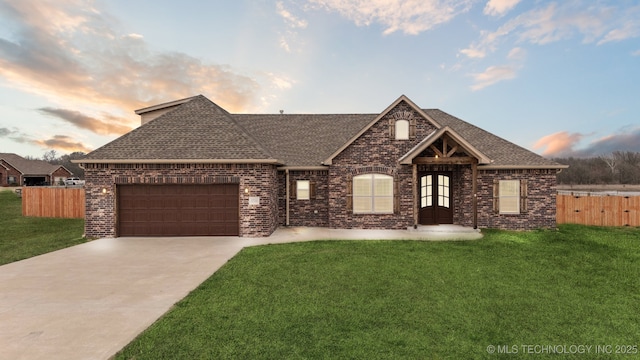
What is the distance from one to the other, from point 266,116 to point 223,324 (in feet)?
50.9

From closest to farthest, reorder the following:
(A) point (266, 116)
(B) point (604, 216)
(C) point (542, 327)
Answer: (C) point (542, 327)
(B) point (604, 216)
(A) point (266, 116)

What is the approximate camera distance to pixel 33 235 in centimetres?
1359

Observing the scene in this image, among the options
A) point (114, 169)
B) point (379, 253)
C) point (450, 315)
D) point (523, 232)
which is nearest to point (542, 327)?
point (450, 315)

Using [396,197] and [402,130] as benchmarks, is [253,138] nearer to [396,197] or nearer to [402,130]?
[402,130]

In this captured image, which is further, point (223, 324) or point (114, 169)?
point (114, 169)

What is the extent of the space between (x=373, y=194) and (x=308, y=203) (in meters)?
3.38

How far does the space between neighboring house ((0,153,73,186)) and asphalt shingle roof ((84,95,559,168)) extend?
62.4 metres

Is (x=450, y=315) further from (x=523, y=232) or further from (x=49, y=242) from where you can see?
(x=49, y=242)

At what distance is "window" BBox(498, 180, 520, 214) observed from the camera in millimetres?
14039

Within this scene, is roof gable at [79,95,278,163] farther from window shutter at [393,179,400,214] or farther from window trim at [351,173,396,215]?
window shutter at [393,179,400,214]

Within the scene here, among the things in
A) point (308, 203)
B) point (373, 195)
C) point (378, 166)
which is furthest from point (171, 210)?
point (378, 166)

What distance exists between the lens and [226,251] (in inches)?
396

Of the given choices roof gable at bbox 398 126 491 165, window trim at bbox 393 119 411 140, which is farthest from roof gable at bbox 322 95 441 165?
roof gable at bbox 398 126 491 165

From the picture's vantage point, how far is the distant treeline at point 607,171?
81.2 metres
